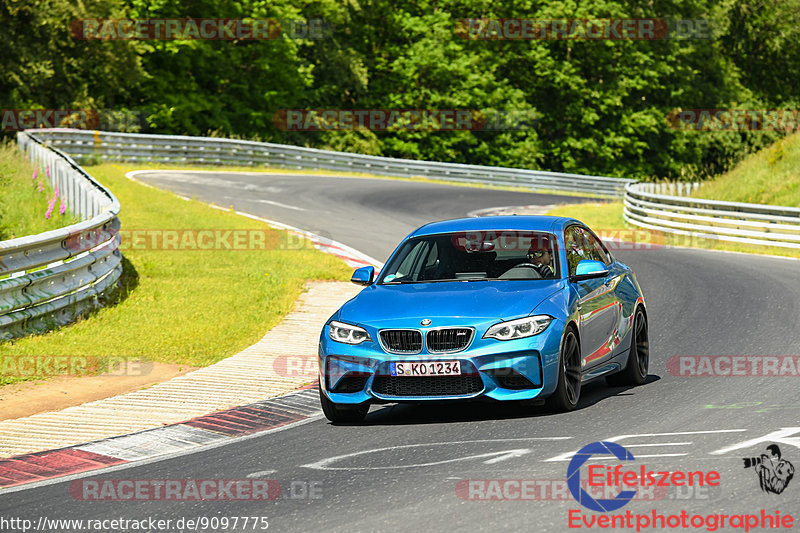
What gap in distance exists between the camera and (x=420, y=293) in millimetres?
8930

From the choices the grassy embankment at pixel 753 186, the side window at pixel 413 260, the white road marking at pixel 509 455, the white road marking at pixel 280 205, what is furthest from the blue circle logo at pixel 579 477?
the white road marking at pixel 280 205

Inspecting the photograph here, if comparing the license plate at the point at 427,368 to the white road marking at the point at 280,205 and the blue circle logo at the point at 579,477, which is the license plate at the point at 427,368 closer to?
the blue circle logo at the point at 579,477

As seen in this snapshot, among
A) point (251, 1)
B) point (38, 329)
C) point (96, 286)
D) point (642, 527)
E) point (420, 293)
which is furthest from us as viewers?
point (251, 1)

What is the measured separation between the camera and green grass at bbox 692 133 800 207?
32.1 metres

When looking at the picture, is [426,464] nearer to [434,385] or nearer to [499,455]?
[499,455]

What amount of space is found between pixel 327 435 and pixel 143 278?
914 cm

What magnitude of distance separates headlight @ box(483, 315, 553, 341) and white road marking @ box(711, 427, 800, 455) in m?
1.73

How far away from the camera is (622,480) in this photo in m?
6.33

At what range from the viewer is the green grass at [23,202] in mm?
17984

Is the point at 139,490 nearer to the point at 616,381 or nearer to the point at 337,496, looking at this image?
the point at 337,496

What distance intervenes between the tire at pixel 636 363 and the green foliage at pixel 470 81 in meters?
40.9

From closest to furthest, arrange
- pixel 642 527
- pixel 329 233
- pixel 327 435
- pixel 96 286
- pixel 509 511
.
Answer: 1. pixel 642 527
2. pixel 509 511
3. pixel 327 435
4. pixel 96 286
5. pixel 329 233

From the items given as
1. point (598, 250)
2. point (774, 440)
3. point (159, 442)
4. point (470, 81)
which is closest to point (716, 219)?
point (598, 250)

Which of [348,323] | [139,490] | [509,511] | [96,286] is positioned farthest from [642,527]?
[96,286]
